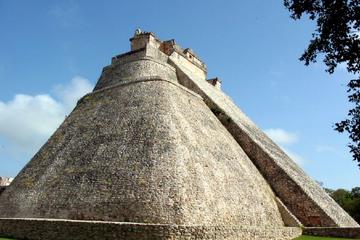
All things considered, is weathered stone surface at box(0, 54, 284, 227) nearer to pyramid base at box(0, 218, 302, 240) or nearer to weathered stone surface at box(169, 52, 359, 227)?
weathered stone surface at box(169, 52, 359, 227)

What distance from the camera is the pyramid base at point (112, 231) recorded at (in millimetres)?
12109

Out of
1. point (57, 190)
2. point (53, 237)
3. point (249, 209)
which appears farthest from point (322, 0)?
point (57, 190)

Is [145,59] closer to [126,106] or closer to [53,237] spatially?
[126,106]

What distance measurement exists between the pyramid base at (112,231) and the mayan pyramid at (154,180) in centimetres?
3

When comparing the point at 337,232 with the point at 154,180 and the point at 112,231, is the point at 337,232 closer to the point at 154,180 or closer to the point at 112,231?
the point at 154,180

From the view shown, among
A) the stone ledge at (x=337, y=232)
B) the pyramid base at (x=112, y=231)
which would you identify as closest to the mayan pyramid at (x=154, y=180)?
the pyramid base at (x=112, y=231)

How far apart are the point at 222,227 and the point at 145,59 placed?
14130 millimetres

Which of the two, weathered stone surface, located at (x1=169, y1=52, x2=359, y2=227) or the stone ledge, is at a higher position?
weathered stone surface, located at (x1=169, y1=52, x2=359, y2=227)

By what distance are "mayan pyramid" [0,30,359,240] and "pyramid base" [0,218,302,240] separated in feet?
0.10

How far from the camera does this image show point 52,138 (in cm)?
2006

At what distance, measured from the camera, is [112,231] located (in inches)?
488

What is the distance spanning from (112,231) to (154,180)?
8.65ft

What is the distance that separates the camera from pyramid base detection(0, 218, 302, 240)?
477 inches

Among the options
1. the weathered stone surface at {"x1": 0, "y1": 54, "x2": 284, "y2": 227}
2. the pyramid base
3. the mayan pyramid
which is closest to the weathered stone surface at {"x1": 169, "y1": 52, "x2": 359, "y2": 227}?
the mayan pyramid
